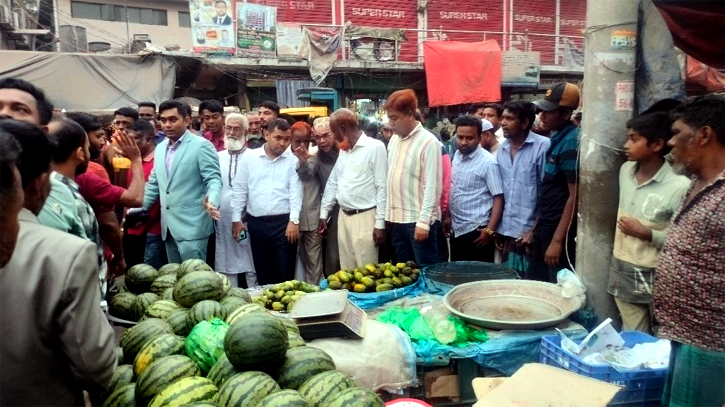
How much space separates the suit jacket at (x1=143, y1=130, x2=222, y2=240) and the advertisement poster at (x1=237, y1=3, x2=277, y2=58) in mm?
11321

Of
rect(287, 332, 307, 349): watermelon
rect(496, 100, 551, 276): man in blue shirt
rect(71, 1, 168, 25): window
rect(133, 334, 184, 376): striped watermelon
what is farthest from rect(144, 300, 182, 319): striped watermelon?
rect(71, 1, 168, 25): window

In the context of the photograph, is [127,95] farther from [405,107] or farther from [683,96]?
[683,96]

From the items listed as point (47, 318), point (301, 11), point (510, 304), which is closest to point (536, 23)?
point (301, 11)

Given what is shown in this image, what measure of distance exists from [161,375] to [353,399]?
790mm

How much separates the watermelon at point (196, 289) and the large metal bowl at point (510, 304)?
1469 millimetres

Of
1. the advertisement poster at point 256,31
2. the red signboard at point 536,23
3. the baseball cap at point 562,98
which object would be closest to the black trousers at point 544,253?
the baseball cap at point 562,98

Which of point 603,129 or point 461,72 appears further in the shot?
point 461,72

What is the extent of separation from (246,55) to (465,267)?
12728 mm

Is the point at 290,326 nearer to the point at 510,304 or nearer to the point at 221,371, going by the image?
the point at 221,371

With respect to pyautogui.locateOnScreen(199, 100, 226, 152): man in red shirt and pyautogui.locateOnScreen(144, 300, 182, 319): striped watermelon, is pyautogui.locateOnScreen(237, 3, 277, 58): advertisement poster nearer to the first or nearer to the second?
pyautogui.locateOnScreen(199, 100, 226, 152): man in red shirt

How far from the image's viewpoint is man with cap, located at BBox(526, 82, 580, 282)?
4023mm

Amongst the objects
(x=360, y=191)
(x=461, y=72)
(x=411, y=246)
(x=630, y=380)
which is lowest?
(x=630, y=380)

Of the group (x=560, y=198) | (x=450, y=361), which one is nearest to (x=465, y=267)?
(x=560, y=198)

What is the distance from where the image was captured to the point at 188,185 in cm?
473
